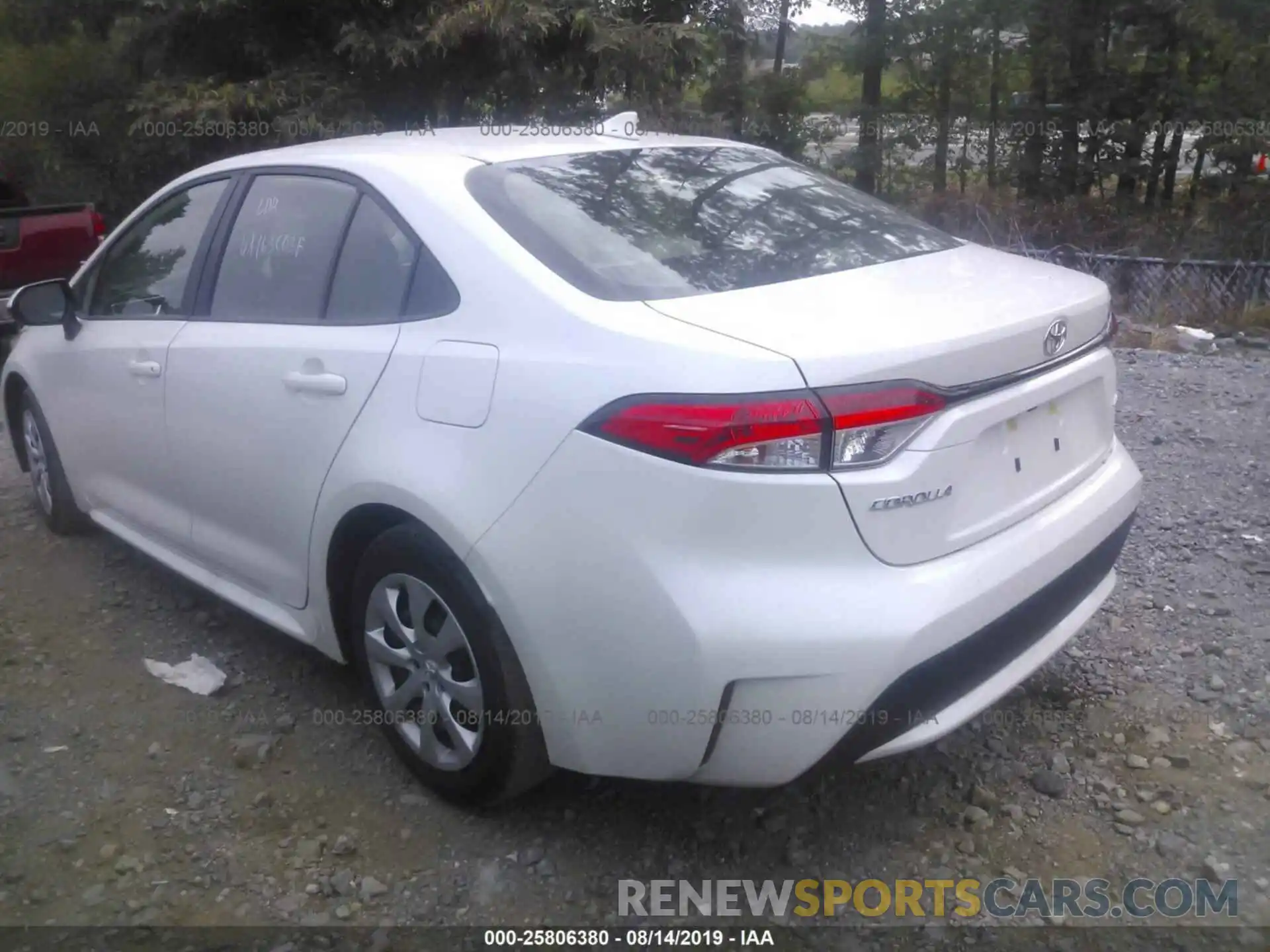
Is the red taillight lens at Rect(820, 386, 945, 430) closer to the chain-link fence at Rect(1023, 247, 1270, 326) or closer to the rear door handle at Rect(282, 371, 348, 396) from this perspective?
the rear door handle at Rect(282, 371, 348, 396)

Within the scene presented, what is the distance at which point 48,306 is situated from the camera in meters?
4.16

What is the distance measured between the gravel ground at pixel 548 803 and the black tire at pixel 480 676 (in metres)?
0.16

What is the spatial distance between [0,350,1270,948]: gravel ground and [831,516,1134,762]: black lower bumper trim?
14 centimetres

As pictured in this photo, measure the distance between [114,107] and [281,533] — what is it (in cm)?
1093

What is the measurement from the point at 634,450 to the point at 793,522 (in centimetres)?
35

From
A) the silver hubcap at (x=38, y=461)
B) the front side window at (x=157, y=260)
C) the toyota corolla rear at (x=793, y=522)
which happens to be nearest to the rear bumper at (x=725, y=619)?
the toyota corolla rear at (x=793, y=522)

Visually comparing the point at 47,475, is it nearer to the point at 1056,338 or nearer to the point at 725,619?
the point at 725,619

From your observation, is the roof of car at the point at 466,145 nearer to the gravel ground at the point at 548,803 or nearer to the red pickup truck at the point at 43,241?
the gravel ground at the point at 548,803

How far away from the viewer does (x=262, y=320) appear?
3311 mm

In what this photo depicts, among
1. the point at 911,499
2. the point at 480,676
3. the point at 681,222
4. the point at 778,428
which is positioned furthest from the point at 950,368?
the point at 480,676

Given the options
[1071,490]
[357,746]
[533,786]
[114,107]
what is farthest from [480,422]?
[114,107]

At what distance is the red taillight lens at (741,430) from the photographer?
7.25 feet

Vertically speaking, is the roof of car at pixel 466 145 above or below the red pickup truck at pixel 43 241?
above

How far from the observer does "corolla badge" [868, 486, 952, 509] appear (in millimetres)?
2273
